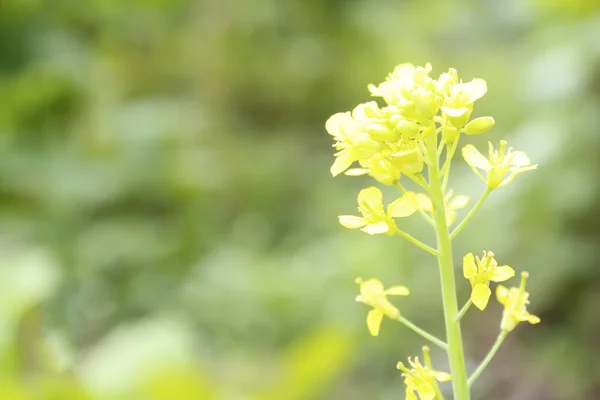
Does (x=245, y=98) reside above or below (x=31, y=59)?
above

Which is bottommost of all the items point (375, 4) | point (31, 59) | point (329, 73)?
point (31, 59)

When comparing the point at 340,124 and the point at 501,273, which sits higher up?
the point at 340,124

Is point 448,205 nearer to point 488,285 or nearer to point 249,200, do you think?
point 488,285

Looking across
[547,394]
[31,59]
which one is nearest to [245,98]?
[31,59]

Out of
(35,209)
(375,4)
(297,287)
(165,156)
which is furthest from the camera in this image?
(375,4)

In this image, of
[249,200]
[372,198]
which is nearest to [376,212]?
[372,198]

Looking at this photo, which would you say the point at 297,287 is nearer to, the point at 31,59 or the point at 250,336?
the point at 250,336
